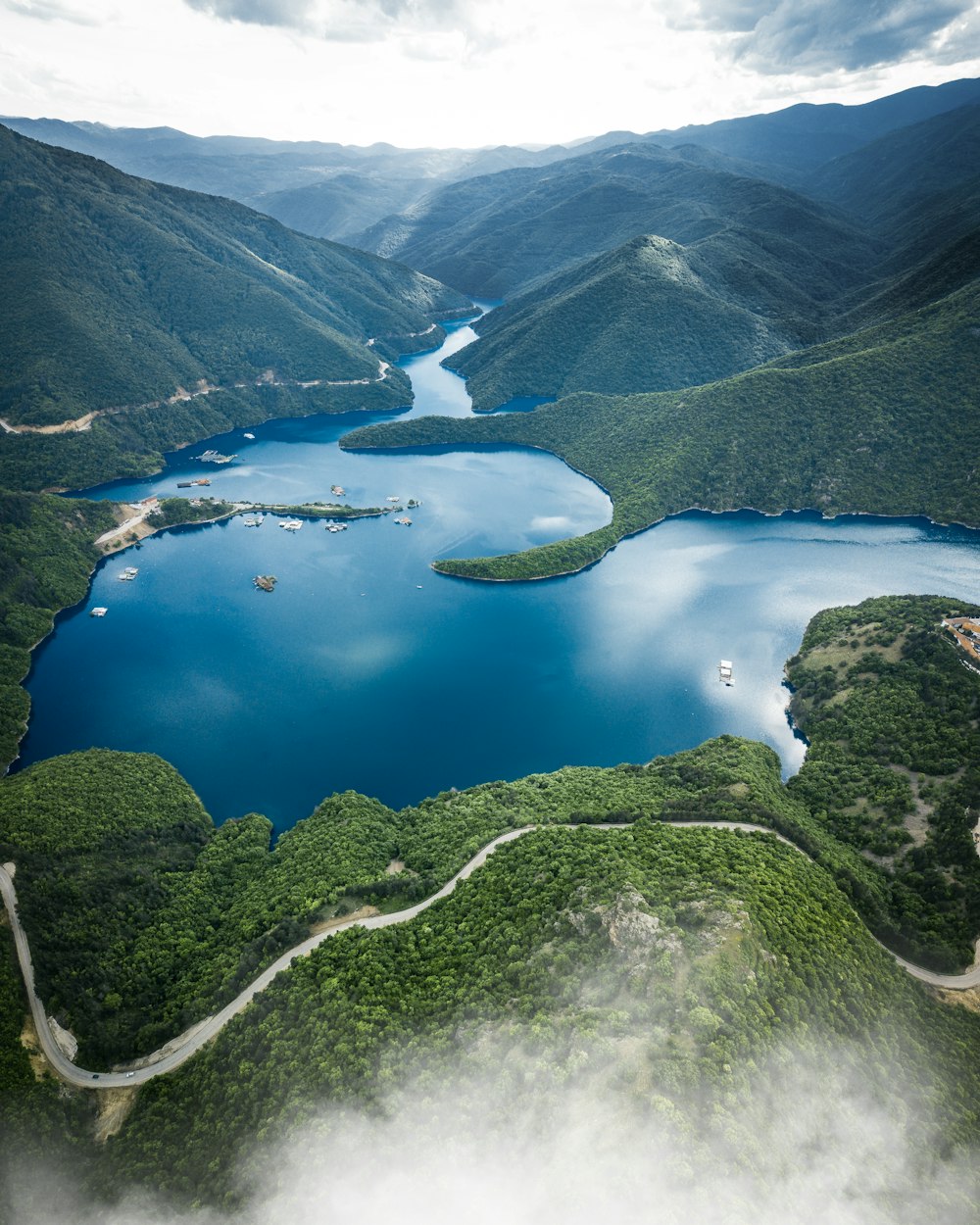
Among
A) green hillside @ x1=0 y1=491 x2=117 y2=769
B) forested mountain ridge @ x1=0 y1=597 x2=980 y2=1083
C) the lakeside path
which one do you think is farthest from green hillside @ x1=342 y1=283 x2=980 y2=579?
the lakeside path

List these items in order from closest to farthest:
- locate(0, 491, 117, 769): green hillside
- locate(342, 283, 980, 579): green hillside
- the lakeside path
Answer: the lakeside path < locate(0, 491, 117, 769): green hillside < locate(342, 283, 980, 579): green hillside

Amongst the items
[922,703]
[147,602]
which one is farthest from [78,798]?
[922,703]

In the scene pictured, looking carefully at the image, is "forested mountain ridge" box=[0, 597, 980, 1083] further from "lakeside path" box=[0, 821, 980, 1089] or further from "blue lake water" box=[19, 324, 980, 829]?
"blue lake water" box=[19, 324, 980, 829]

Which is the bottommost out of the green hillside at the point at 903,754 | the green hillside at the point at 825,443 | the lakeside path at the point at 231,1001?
the lakeside path at the point at 231,1001

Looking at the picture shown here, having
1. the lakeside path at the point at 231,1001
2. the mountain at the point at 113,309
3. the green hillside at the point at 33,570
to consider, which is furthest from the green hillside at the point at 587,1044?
the mountain at the point at 113,309

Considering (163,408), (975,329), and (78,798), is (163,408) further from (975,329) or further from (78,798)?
(975,329)

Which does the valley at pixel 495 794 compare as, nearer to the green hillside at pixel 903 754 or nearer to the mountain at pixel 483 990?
the mountain at pixel 483 990
